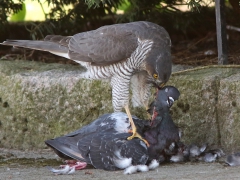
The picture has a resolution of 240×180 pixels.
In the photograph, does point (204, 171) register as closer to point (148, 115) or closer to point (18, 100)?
point (148, 115)

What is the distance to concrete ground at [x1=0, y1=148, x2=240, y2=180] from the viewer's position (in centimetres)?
411

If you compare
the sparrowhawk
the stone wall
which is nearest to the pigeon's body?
the sparrowhawk

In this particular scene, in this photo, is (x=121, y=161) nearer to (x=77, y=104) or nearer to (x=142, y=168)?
(x=142, y=168)

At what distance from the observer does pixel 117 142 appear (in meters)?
4.50

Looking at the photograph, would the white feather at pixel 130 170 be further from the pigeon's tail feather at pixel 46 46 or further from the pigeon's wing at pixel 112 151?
the pigeon's tail feather at pixel 46 46

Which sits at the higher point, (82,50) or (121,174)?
(82,50)

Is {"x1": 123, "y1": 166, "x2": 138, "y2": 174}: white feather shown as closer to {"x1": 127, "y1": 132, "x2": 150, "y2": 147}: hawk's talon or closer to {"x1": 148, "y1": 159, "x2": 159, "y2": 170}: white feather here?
{"x1": 148, "y1": 159, "x2": 159, "y2": 170}: white feather

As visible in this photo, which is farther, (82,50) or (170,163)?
(82,50)

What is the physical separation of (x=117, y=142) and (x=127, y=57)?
0.75m

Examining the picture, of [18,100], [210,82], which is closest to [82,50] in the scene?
[18,100]

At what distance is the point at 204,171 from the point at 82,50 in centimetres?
155

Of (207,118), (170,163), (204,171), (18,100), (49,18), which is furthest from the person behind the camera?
(49,18)

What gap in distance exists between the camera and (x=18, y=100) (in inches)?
213

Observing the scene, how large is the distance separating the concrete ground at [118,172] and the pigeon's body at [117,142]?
10 cm
